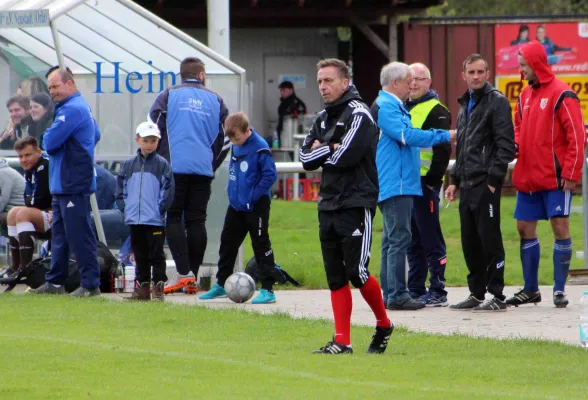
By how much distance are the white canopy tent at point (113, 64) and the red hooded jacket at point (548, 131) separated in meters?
3.78

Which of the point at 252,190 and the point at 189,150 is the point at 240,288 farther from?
the point at 189,150

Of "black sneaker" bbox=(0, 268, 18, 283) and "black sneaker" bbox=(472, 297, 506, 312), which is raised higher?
"black sneaker" bbox=(0, 268, 18, 283)

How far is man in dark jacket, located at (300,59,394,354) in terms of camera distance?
8.20m

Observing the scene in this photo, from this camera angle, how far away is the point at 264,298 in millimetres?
11711

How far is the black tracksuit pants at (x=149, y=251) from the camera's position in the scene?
11.6 m

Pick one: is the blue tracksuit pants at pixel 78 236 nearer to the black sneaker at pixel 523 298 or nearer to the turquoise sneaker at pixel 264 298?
the turquoise sneaker at pixel 264 298

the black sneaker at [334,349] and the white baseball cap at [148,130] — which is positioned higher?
the white baseball cap at [148,130]

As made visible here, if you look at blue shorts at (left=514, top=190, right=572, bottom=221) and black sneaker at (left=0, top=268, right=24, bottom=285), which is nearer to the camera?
blue shorts at (left=514, top=190, right=572, bottom=221)

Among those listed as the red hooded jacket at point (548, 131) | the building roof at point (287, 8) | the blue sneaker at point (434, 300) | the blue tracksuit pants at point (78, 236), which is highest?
the building roof at point (287, 8)

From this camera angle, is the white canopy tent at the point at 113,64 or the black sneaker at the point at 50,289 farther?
the white canopy tent at the point at 113,64

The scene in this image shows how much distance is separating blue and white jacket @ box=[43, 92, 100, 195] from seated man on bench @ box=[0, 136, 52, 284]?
0.71 metres

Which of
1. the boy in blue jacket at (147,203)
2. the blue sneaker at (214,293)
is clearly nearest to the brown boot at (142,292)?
the boy in blue jacket at (147,203)

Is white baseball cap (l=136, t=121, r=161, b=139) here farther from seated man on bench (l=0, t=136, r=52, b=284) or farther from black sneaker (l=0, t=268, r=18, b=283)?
black sneaker (l=0, t=268, r=18, b=283)

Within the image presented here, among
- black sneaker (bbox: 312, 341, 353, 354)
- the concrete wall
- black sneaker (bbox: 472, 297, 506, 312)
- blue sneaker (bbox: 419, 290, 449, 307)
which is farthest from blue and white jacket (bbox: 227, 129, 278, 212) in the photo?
the concrete wall
